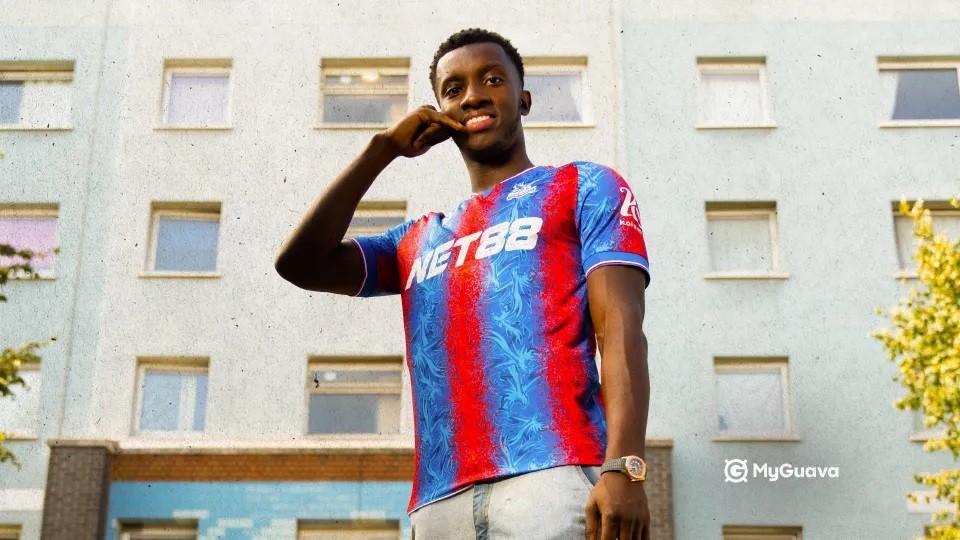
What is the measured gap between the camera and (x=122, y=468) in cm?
1950

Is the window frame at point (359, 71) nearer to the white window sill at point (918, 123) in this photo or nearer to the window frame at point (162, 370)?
the window frame at point (162, 370)

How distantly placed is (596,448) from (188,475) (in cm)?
1756

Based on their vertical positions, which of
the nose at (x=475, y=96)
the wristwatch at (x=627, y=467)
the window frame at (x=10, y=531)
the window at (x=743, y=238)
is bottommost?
the wristwatch at (x=627, y=467)

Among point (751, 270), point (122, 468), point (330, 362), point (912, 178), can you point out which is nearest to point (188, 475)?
point (122, 468)

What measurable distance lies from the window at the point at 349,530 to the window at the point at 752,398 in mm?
5458

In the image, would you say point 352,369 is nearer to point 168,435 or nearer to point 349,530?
point 349,530

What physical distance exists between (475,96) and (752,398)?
17380mm

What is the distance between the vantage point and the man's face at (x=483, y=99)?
10.9ft

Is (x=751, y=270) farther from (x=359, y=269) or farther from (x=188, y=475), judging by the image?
(x=359, y=269)

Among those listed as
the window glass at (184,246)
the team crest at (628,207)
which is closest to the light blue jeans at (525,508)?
the team crest at (628,207)

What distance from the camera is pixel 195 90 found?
2238 cm

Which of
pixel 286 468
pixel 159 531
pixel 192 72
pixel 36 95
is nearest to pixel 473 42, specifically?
pixel 286 468

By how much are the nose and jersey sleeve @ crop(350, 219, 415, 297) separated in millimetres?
398

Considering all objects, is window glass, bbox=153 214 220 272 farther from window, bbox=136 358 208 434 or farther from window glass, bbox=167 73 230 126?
window glass, bbox=167 73 230 126
